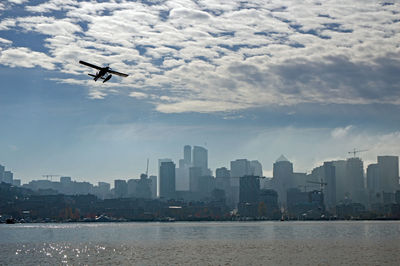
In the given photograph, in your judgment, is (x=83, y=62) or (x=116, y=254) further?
(x=116, y=254)

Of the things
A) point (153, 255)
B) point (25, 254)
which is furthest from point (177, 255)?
point (25, 254)

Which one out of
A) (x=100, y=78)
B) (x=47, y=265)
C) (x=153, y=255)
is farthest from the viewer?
(x=153, y=255)

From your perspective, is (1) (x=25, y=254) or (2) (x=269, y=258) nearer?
(2) (x=269, y=258)

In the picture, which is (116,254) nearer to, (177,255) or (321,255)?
(177,255)

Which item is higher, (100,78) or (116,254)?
(100,78)

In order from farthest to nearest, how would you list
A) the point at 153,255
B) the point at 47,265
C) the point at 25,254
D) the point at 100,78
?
the point at 25,254 < the point at 153,255 < the point at 100,78 < the point at 47,265

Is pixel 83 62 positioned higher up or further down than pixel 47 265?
higher up

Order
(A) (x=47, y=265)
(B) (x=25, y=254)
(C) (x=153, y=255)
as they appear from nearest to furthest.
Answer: (A) (x=47, y=265) → (C) (x=153, y=255) → (B) (x=25, y=254)

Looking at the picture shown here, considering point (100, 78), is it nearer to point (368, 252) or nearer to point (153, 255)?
point (153, 255)

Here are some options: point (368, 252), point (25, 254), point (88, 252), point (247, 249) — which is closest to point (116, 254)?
point (88, 252)
